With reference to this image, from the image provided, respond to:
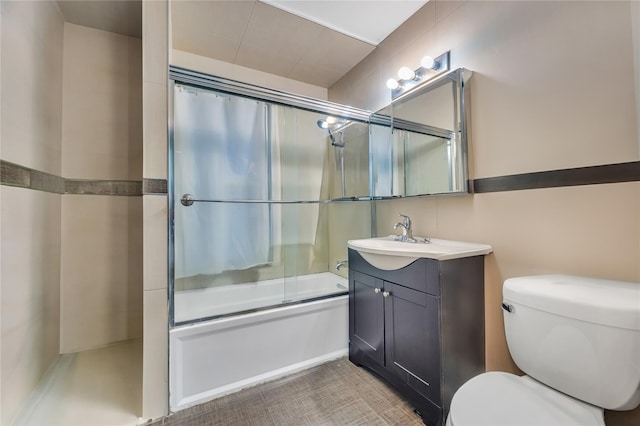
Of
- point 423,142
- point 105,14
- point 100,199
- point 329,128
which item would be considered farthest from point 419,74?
point 100,199

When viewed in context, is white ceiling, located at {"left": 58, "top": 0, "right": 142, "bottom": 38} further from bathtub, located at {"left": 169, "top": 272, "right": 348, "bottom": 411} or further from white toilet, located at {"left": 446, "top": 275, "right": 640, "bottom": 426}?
white toilet, located at {"left": 446, "top": 275, "right": 640, "bottom": 426}

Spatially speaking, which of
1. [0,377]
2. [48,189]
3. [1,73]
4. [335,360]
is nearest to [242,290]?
[335,360]

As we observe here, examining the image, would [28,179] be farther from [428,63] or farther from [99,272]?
[428,63]

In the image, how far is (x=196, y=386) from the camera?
1.41m

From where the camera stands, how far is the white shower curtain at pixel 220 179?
166cm

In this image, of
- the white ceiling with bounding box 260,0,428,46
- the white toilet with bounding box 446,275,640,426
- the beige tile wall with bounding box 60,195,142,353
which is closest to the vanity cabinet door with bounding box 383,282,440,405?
the white toilet with bounding box 446,275,640,426

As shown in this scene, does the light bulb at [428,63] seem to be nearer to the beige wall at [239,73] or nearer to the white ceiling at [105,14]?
the beige wall at [239,73]

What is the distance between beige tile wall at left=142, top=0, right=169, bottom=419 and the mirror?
1472 mm

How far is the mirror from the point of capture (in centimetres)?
150

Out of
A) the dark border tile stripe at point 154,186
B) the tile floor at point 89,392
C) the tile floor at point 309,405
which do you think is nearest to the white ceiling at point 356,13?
the dark border tile stripe at point 154,186

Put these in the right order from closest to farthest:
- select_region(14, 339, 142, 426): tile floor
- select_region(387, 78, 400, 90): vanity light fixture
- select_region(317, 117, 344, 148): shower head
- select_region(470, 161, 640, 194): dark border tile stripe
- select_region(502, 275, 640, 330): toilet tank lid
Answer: select_region(502, 275, 640, 330): toilet tank lid < select_region(470, 161, 640, 194): dark border tile stripe < select_region(14, 339, 142, 426): tile floor < select_region(387, 78, 400, 90): vanity light fixture < select_region(317, 117, 344, 148): shower head

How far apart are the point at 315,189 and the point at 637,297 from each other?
1851 millimetres

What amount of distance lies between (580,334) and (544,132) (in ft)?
2.75

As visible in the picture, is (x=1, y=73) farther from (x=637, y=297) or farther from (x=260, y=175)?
(x=637, y=297)
